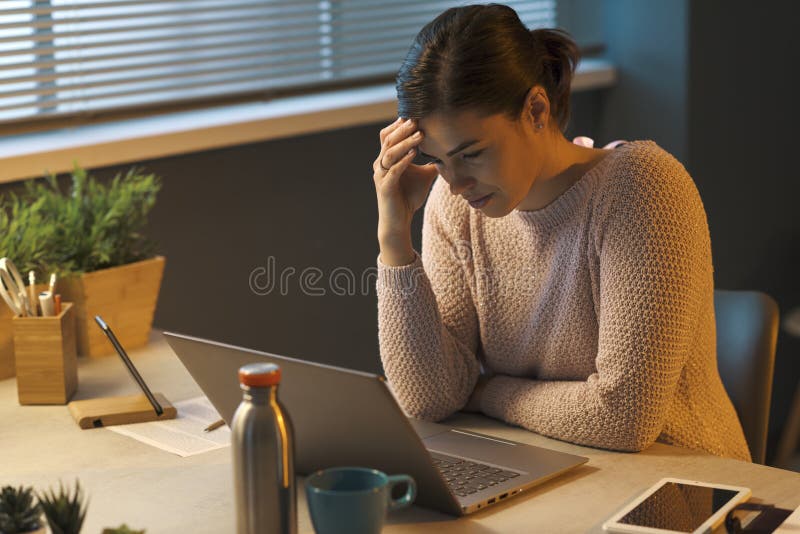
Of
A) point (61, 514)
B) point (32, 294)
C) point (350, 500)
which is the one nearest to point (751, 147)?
point (32, 294)

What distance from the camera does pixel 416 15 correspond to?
288cm

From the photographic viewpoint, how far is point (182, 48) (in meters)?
2.43

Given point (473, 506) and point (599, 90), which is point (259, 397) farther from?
point (599, 90)

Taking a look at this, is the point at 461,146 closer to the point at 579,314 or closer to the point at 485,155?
the point at 485,155

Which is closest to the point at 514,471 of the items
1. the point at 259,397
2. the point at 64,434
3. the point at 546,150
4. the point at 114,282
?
the point at 259,397

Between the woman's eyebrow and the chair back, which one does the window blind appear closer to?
the woman's eyebrow

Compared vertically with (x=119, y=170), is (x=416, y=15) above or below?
above

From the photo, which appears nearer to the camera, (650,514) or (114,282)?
(650,514)

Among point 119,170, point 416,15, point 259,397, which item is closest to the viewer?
point 259,397

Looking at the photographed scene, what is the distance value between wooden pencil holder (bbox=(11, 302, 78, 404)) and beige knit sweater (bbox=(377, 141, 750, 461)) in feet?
1.63

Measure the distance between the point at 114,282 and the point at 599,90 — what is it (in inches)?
75.0

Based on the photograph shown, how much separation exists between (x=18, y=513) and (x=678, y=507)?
665 millimetres

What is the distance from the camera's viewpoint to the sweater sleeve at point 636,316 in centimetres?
139

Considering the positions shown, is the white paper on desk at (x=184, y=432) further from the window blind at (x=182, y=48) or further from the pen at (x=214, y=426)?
the window blind at (x=182, y=48)
